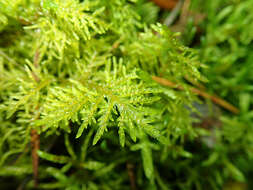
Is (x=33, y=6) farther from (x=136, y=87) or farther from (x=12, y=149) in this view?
(x=12, y=149)

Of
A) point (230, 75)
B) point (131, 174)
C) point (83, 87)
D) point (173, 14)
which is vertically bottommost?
point (131, 174)

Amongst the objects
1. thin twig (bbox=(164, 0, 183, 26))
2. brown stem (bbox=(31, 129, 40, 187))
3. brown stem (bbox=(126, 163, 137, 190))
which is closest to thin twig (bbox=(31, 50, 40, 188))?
brown stem (bbox=(31, 129, 40, 187))

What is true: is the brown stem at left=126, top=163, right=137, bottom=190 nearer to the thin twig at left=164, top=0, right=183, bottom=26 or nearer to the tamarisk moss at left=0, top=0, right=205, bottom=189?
the tamarisk moss at left=0, top=0, right=205, bottom=189

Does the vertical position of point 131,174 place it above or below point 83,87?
below

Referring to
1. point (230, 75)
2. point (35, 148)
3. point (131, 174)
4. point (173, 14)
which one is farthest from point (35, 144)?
point (230, 75)

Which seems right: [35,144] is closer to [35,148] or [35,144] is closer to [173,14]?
[35,148]

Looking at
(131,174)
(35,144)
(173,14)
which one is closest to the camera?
(35,144)

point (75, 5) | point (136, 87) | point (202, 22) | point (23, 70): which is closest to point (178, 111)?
point (136, 87)

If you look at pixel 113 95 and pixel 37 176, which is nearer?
pixel 113 95
